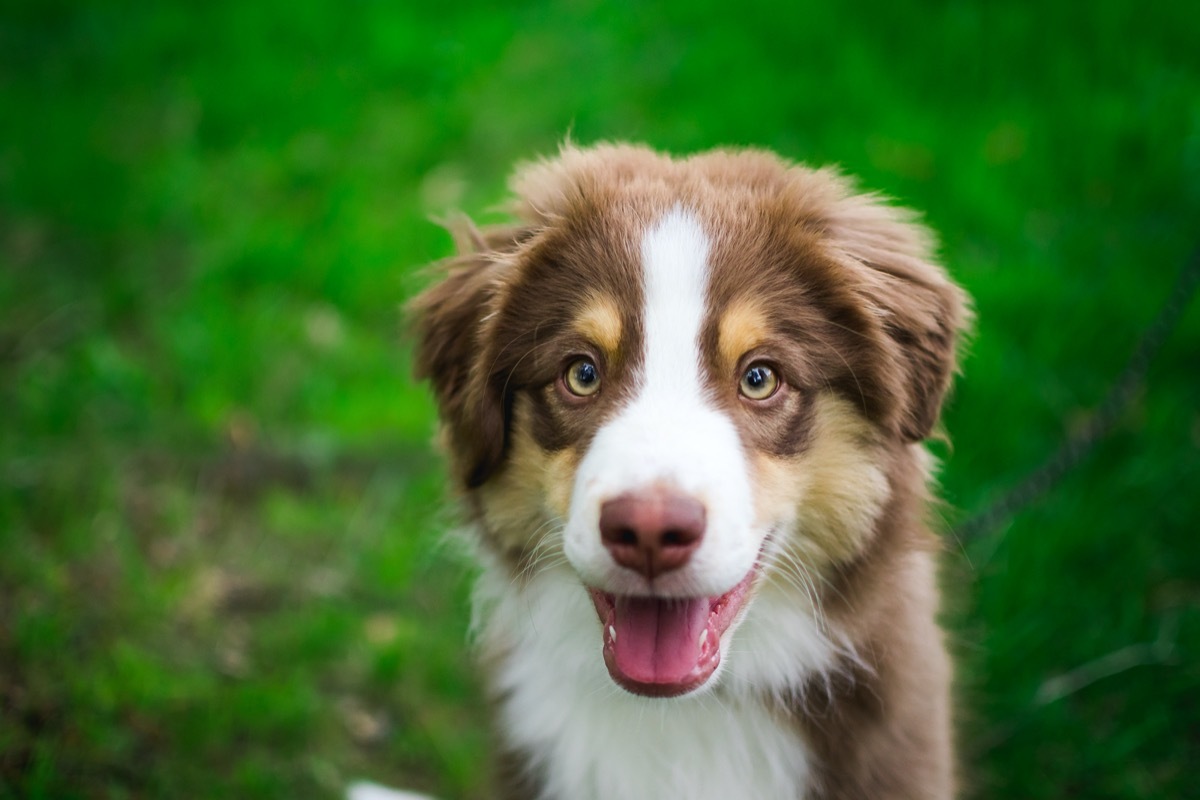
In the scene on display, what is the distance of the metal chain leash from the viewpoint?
375 cm

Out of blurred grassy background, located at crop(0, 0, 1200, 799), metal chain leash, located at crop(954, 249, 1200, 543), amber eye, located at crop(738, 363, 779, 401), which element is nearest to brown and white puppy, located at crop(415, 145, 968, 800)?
amber eye, located at crop(738, 363, 779, 401)

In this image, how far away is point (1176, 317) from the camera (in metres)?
4.12

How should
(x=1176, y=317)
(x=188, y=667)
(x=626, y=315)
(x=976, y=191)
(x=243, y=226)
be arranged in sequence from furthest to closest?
(x=243, y=226) → (x=976, y=191) → (x=1176, y=317) → (x=188, y=667) → (x=626, y=315)

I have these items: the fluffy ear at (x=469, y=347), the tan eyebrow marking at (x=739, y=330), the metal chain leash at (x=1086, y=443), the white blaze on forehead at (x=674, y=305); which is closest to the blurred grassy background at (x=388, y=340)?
the metal chain leash at (x=1086, y=443)

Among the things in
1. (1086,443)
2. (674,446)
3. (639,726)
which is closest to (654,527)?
(674,446)

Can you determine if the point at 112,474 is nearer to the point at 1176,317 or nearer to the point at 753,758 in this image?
the point at 753,758

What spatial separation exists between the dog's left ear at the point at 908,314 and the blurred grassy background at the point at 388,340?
1241 mm

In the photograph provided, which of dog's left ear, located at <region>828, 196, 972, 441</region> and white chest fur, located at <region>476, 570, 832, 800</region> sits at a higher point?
dog's left ear, located at <region>828, 196, 972, 441</region>

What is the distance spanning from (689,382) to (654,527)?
390mm

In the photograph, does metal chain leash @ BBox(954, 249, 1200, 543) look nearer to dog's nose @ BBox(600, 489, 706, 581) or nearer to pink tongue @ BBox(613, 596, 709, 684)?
pink tongue @ BBox(613, 596, 709, 684)

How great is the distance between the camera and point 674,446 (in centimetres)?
217

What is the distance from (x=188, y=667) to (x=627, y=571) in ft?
7.22

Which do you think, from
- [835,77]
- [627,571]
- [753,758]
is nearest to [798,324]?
[627,571]

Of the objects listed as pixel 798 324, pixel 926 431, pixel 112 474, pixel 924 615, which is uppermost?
pixel 798 324
